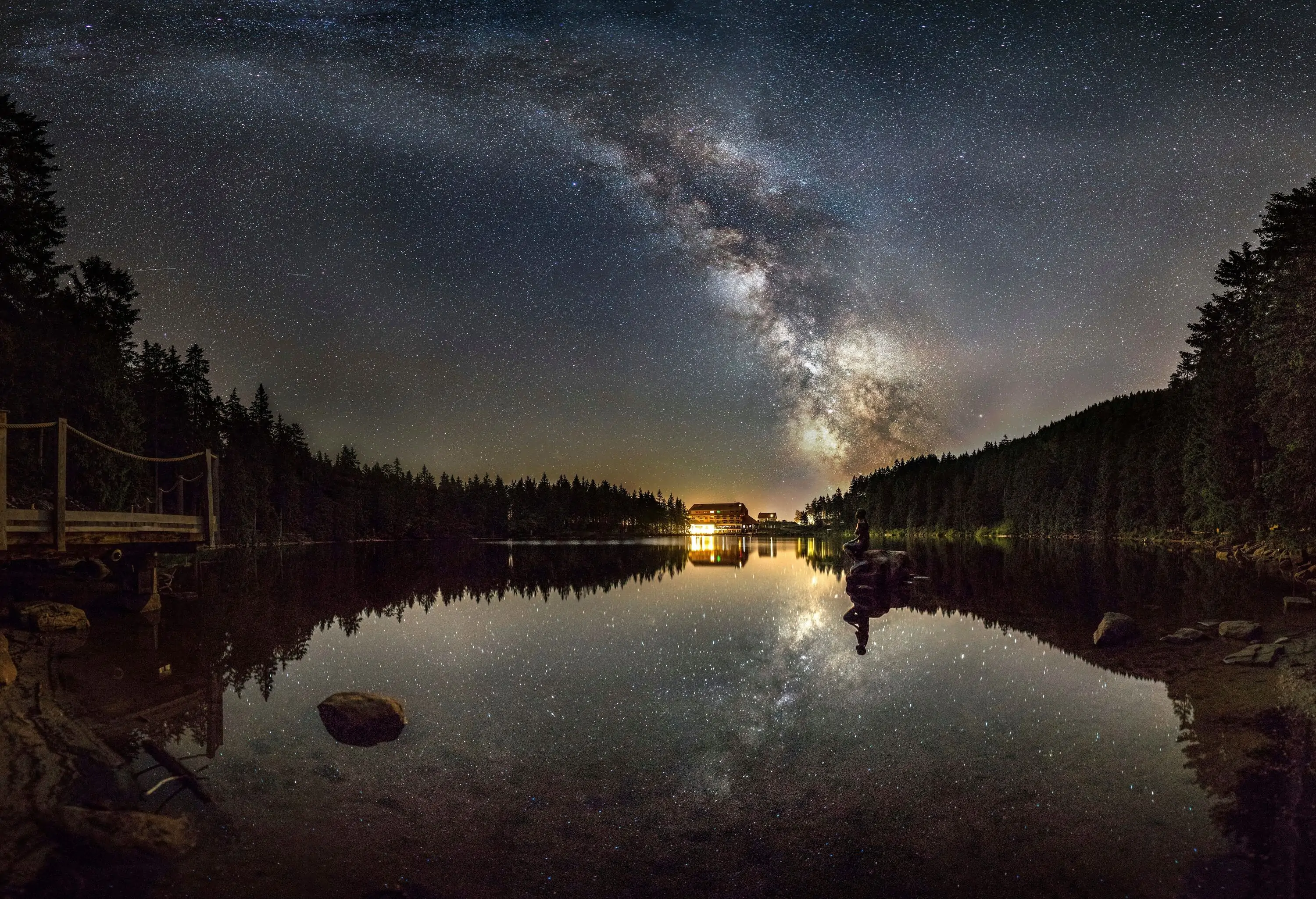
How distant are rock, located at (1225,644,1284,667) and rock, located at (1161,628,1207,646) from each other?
1.79m

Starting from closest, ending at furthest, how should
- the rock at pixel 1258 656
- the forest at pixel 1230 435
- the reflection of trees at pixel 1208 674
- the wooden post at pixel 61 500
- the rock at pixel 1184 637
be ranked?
the reflection of trees at pixel 1208 674
the rock at pixel 1258 656
the rock at pixel 1184 637
the wooden post at pixel 61 500
the forest at pixel 1230 435

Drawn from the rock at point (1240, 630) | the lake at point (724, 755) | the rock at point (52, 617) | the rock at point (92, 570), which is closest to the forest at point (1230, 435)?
the lake at point (724, 755)

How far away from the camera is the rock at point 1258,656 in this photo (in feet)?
51.4

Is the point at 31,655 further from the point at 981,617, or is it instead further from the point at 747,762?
the point at 981,617

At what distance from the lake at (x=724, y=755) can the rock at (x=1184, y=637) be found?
16.8 inches

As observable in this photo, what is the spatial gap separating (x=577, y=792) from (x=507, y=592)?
95.8ft

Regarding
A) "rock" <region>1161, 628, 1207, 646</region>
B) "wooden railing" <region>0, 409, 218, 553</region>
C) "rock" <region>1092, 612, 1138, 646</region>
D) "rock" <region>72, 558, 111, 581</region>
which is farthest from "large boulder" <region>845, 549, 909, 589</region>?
"rock" <region>72, 558, 111, 581</region>

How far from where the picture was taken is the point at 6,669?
14.2 m

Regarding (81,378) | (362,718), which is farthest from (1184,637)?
(81,378)

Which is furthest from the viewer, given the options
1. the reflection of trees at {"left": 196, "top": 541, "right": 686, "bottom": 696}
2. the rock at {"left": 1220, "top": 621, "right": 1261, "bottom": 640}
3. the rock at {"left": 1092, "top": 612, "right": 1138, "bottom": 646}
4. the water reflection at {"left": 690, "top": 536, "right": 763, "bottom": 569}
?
the water reflection at {"left": 690, "top": 536, "right": 763, "bottom": 569}

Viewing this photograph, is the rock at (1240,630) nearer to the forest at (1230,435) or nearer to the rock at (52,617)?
the forest at (1230,435)

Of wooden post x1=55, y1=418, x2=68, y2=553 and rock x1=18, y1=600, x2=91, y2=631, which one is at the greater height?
wooden post x1=55, y1=418, x2=68, y2=553

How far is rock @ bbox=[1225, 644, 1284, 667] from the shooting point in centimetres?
1568

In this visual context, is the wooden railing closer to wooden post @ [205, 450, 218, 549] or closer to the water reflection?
wooden post @ [205, 450, 218, 549]
